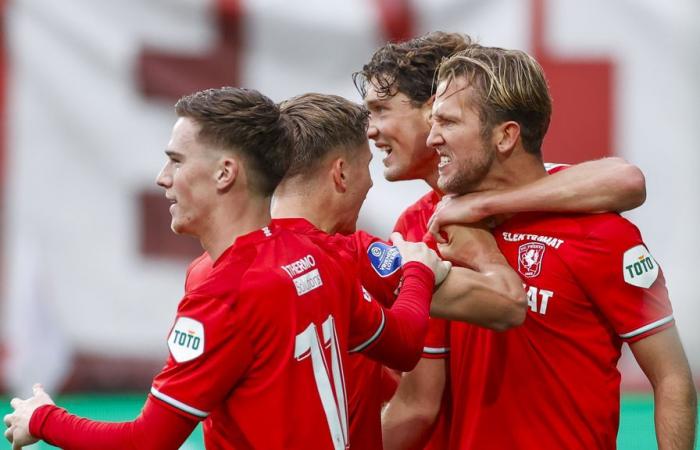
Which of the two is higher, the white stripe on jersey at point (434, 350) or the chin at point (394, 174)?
the chin at point (394, 174)

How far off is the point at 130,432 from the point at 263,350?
0.34m

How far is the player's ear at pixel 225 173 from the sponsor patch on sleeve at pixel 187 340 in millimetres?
354

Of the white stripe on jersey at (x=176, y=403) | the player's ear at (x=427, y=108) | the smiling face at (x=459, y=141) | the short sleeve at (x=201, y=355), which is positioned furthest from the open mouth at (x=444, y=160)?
the white stripe on jersey at (x=176, y=403)

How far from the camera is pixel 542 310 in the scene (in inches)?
119

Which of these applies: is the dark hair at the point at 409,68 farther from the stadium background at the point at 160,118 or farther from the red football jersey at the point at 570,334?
the stadium background at the point at 160,118

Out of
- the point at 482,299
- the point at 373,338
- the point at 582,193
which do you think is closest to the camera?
the point at 373,338

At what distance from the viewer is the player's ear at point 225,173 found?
102 inches

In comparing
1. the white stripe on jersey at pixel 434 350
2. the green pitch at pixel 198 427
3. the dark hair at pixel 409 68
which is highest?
the dark hair at pixel 409 68

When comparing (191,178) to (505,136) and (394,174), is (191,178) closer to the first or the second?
(505,136)

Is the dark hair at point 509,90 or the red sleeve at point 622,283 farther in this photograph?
the dark hair at point 509,90

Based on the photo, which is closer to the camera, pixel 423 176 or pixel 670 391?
pixel 670 391

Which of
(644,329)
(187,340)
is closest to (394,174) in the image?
(644,329)

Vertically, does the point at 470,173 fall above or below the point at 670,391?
above

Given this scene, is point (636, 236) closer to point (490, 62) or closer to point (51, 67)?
point (490, 62)
